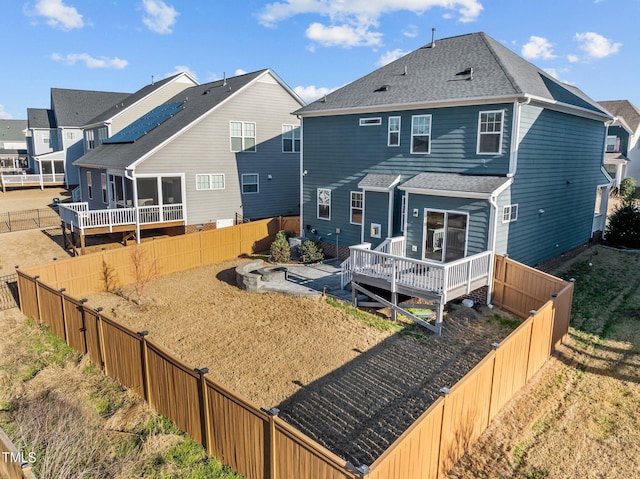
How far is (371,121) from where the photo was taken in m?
17.0

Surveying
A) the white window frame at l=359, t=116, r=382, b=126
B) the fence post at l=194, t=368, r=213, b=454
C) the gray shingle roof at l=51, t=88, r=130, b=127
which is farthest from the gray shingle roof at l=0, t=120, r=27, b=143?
the fence post at l=194, t=368, r=213, b=454

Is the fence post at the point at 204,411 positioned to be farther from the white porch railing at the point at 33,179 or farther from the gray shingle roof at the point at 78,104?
the white porch railing at the point at 33,179

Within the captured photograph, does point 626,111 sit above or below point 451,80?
above

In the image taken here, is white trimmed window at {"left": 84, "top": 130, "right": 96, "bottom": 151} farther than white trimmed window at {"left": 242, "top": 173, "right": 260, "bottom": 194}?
Yes

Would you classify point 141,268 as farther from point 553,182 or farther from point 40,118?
point 40,118

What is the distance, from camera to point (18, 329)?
1163 cm

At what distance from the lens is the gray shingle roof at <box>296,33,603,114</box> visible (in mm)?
14188

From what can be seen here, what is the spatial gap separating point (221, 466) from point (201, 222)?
1717 centimetres

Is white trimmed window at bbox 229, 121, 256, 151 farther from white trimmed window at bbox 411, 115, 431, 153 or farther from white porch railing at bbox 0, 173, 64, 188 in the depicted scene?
white porch railing at bbox 0, 173, 64, 188

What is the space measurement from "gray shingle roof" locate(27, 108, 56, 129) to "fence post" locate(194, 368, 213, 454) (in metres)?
44.9

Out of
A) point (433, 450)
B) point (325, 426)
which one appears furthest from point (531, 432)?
point (325, 426)

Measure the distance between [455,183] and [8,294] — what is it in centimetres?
1442

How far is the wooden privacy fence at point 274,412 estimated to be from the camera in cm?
534

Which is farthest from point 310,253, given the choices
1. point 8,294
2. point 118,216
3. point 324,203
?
point 8,294
